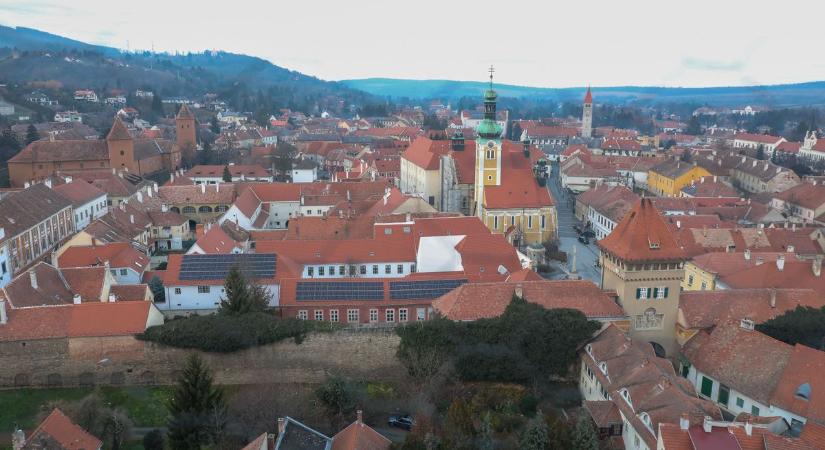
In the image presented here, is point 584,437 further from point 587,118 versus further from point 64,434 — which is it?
point 587,118

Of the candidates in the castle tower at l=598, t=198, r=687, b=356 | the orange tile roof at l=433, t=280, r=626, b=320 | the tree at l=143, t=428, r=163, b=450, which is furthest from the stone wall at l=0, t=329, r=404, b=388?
the castle tower at l=598, t=198, r=687, b=356

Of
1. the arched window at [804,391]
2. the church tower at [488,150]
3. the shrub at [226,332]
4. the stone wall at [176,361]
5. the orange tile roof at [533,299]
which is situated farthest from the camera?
the church tower at [488,150]

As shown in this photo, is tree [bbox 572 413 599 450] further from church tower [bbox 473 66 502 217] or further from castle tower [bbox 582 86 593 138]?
castle tower [bbox 582 86 593 138]

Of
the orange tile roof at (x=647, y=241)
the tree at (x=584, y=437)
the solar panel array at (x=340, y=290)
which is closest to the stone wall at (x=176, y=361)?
the solar panel array at (x=340, y=290)

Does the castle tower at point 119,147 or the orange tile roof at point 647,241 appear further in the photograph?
the castle tower at point 119,147

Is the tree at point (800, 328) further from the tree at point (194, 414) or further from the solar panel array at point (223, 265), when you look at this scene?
the solar panel array at point (223, 265)

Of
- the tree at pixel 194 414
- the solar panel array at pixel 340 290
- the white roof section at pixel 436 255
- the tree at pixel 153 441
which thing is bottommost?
the tree at pixel 153 441
